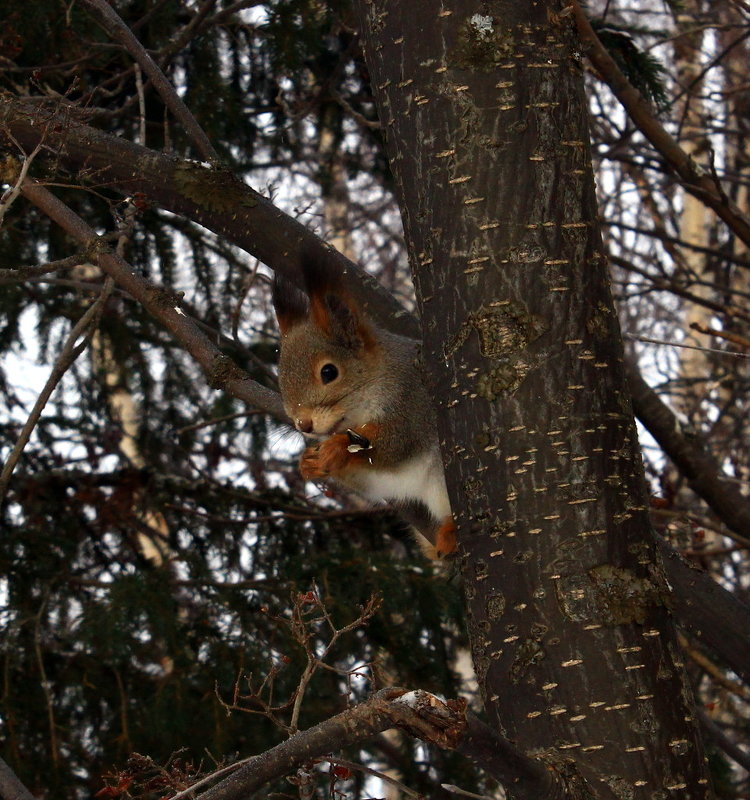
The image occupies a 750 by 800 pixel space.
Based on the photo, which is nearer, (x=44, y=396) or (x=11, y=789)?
(x=11, y=789)

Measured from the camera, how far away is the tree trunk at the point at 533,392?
1.49m

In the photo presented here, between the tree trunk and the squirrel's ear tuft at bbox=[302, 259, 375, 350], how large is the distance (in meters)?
0.55

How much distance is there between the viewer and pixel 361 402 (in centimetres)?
249

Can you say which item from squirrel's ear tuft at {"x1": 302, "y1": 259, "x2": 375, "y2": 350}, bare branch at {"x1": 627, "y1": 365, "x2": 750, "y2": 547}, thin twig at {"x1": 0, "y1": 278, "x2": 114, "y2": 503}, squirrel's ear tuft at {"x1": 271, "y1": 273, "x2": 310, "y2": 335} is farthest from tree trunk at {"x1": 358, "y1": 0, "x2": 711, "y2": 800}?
bare branch at {"x1": 627, "y1": 365, "x2": 750, "y2": 547}

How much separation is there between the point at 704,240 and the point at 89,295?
6399mm

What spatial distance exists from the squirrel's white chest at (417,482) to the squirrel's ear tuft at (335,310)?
30 cm

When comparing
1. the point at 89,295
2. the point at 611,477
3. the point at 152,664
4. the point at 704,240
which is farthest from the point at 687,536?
the point at 704,240

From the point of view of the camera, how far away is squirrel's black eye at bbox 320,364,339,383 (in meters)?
2.43

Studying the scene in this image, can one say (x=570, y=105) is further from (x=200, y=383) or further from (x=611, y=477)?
(x=200, y=383)

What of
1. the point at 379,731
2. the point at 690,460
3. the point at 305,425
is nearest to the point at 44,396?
the point at 305,425

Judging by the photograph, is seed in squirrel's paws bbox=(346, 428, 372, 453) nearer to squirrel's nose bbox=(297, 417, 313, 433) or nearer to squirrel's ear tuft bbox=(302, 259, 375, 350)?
squirrel's nose bbox=(297, 417, 313, 433)

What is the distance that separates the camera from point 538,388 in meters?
1.61

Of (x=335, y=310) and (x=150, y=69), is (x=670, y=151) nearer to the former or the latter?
(x=335, y=310)

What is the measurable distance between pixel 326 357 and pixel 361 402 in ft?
0.46
